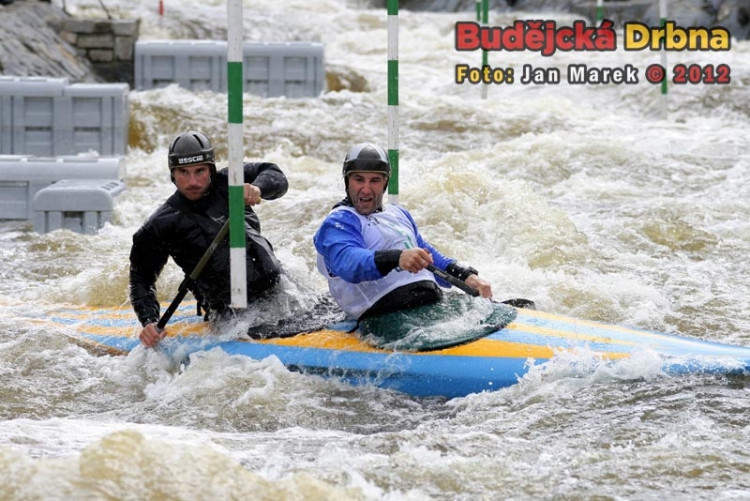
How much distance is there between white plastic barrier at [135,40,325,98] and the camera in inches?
535

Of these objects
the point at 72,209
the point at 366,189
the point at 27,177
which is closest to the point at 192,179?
the point at 366,189

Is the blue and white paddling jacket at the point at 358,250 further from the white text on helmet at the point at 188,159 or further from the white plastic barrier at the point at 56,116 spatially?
the white plastic barrier at the point at 56,116

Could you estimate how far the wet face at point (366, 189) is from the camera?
4.78 m

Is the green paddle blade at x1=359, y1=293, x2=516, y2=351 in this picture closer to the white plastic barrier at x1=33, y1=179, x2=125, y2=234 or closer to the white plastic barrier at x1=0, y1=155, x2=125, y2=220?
the white plastic barrier at x1=33, y1=179, x2=125, y2=234

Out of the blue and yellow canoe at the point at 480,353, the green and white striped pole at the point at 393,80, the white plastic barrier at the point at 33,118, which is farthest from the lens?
the white plastic barrier at the point at 33,118

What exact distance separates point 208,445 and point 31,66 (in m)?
10.4

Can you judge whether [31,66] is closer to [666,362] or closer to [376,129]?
[376,129]

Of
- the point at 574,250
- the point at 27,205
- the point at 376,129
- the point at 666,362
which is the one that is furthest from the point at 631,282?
the point at 376,129

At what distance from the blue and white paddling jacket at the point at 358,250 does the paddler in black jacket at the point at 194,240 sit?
1.21ft

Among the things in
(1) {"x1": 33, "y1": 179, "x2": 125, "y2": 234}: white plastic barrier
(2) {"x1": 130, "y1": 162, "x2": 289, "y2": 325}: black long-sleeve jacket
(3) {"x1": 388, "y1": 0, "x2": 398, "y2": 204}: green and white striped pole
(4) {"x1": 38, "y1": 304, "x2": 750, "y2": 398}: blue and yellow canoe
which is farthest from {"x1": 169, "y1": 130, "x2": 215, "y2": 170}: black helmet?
(1) {"x1": 33, "y1": 179, "x2": 125, "y2": 234}: white plastic barrier

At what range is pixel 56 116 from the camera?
10680mm

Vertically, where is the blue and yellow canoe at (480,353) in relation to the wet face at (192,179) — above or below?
below

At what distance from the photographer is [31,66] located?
43.3 ft

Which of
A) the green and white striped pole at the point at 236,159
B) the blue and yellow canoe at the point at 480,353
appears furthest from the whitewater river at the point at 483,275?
the green and white striped pole at the point at 236,159
